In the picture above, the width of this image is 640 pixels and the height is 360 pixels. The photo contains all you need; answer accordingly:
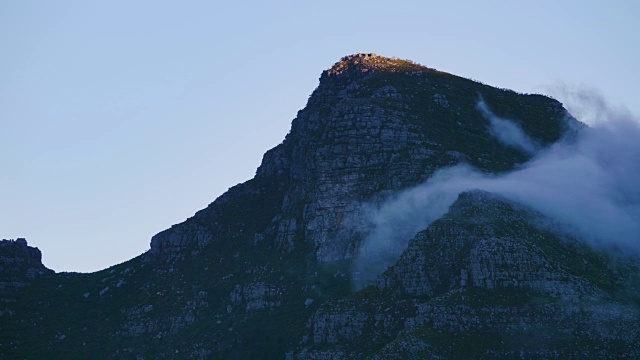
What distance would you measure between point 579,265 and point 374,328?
31.3 m

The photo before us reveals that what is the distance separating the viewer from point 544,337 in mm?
183250

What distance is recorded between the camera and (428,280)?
197 metres

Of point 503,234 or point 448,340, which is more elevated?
point 503,234

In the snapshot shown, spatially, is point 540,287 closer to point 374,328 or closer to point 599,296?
point 599,296

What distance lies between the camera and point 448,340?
184m

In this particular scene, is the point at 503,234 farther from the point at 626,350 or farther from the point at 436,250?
the point at 626,350

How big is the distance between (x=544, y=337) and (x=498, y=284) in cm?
1115

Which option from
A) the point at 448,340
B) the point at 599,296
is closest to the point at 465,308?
the point at 448,340

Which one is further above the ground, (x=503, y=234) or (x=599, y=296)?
(x=503, y=234)

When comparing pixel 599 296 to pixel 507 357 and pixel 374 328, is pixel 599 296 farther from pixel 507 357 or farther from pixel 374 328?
pixel 374 328

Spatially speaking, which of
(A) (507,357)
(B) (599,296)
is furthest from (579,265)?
(A) (507,357)

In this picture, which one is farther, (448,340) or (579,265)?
(579,265)

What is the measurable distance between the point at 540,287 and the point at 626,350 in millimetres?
15664

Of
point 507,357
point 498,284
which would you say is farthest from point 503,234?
point 507,357
